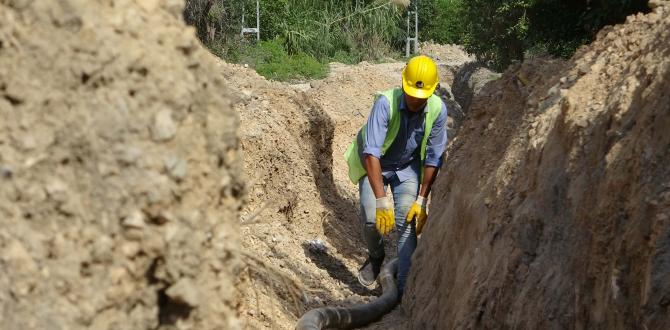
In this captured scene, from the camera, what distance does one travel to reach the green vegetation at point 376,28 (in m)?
14.4

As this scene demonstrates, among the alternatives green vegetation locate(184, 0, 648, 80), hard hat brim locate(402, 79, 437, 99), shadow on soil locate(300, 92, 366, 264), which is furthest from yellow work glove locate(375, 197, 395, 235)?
green vegetation locate(184, 0, 648, 80)

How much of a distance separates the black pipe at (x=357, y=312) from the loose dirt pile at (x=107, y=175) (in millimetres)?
4415

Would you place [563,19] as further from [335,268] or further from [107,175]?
[107,175]

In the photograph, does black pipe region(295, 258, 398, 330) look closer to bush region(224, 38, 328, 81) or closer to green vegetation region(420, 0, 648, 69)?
green vegetation region(420, 0, 648, 69)

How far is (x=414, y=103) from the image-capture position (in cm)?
849

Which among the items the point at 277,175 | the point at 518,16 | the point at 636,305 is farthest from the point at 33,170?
the point at 518,16

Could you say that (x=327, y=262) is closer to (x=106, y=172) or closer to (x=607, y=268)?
(x=607, y=268)

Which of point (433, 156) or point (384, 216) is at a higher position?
point (433, 156)

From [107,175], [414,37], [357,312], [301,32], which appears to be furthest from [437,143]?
[414,37]

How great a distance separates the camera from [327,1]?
36.6 metres

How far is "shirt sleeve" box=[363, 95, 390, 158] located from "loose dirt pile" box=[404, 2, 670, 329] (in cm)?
85

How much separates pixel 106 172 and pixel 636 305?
Result: 293 cm

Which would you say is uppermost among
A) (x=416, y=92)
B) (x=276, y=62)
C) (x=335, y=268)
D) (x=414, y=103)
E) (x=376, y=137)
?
(x=416, y=92)

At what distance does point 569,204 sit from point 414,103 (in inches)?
123
